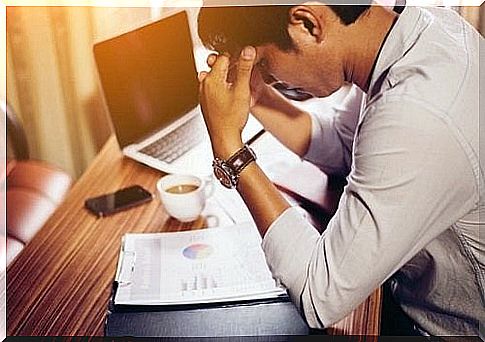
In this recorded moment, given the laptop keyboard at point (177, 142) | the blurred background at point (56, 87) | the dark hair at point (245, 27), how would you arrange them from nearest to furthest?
the dark hair at point (245, 27)
the laptop keyboard at point (177, 142)
the blurred background at point (56, 87)

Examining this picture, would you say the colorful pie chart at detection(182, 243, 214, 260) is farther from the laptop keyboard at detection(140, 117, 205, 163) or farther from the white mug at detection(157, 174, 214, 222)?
the laptop keyboard at detection(140, 117, 205, 163)

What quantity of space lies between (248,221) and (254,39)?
0.35m

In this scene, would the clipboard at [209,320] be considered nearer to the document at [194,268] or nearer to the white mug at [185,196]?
the document at [194,268]

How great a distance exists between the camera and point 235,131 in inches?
44.6

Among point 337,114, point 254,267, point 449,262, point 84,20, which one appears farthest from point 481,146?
point 84,20

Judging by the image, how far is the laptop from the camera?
1.31m

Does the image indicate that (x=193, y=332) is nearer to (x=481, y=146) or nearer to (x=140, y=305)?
(x=140, y=305)

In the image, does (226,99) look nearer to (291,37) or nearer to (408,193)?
(291,37)

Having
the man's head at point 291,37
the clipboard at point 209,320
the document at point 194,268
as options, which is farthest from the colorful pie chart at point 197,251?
the man's head at point 291,37

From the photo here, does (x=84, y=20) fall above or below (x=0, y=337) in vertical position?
above

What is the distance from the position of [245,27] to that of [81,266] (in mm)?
503

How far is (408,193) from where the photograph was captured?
3.25ft

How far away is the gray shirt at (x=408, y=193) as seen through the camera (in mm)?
984

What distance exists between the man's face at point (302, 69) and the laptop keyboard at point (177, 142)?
0.55 feet
